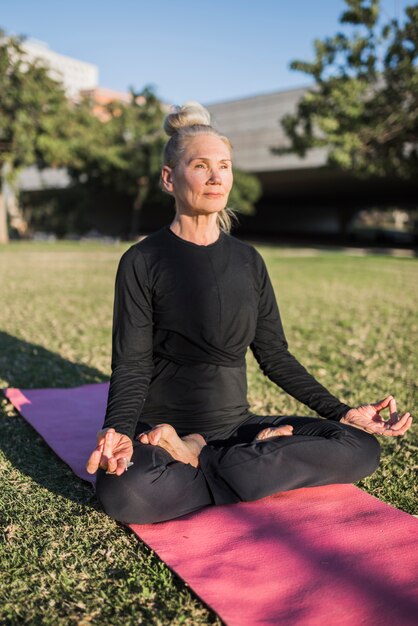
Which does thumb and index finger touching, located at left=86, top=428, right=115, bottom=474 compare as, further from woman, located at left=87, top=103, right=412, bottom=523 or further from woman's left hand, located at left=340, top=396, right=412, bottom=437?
woman's left hand, located at left=340, top=396, right=412, bottom=437

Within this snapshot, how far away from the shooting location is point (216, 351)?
108 inches

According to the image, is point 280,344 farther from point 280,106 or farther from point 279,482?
point 280,106

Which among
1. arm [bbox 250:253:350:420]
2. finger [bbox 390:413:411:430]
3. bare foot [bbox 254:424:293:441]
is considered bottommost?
bare foot [bbox 254:424:293:441]

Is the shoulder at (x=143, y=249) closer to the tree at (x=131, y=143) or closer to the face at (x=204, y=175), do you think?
the face at (x=204, y=175)

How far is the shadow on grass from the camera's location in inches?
110

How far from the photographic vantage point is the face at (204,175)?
2627 mm

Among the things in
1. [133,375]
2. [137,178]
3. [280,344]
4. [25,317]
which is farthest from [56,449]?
[137,178]

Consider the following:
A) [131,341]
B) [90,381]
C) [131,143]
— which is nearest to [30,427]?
[90,381]

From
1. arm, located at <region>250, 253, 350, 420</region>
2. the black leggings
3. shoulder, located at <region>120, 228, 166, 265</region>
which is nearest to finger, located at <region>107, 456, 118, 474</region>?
the black leggings

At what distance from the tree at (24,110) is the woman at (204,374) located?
793 inches

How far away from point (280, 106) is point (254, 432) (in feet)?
124

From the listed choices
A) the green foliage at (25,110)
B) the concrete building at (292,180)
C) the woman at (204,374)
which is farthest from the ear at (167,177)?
the concrete building at (292,180)

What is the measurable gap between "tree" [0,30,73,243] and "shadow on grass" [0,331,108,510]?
17.0 m

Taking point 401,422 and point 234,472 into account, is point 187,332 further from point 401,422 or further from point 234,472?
point 401,422
